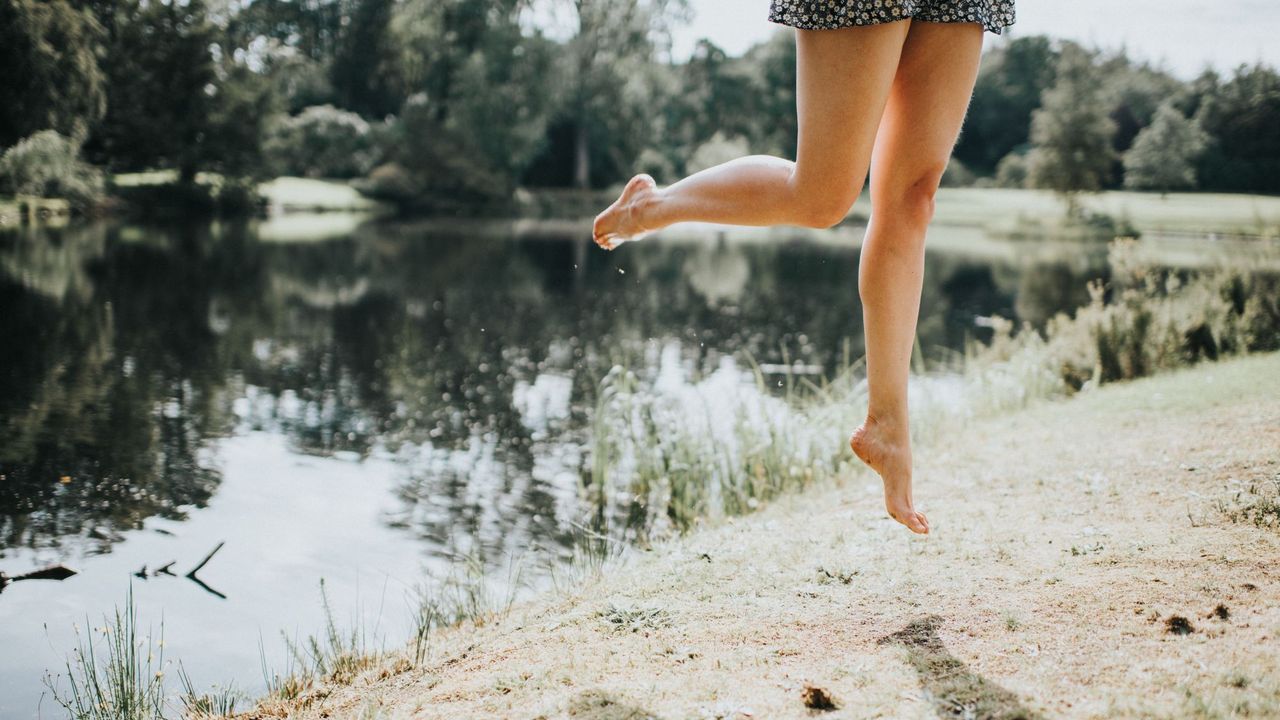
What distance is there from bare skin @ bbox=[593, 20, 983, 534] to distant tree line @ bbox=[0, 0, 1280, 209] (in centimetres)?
1616

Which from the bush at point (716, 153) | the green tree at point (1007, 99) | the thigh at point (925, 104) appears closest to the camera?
the thigh at point (925, 104)

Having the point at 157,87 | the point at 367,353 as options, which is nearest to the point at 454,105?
the point at 157,87

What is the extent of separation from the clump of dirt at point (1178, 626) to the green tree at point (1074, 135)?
33.9m

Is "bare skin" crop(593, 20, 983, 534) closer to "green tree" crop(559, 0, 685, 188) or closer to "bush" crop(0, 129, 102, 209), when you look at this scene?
"bush" crop(0, 129, 102, 209)

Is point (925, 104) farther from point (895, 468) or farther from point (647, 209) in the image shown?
point (895, 468)

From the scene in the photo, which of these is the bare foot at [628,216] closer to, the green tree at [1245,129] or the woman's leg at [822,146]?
the woman's leg at [822,146]

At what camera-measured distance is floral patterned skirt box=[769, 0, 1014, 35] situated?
1798 millimetres

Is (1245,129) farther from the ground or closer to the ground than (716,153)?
closer to the ground

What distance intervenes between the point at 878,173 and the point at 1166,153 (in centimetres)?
2602

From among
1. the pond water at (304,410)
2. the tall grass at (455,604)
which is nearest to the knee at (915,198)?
the tall grass at (455,604)

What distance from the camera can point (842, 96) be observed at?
1.86 m

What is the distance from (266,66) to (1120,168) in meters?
29.8

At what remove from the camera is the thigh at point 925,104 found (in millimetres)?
1951

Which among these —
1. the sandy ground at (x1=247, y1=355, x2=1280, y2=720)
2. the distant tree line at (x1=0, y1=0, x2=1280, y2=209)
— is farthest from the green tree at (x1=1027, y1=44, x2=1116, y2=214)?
the sandy ground at (x1=247, y1=355, x2=1280, y2=720)
